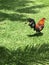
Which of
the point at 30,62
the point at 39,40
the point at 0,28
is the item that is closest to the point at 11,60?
the point at 30,62

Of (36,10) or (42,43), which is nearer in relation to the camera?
(42,43)

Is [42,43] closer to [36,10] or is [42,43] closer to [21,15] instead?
[21,15]

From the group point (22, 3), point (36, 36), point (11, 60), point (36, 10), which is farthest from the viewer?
point (22, 3)

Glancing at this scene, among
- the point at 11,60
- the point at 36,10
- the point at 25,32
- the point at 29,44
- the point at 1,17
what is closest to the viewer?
the point at 11,60

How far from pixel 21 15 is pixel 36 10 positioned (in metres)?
1.34

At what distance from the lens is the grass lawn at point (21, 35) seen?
7.00 meters

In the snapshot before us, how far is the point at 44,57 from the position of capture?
23.5 feet

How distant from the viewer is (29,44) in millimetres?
8555

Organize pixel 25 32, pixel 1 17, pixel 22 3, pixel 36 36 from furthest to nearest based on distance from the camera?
pixel 22 3 < pixel 1 17 < pixel 25 32 < pixel 36 36

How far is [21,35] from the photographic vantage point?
975 centimetres

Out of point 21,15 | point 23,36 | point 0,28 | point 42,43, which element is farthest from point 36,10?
point 42,43

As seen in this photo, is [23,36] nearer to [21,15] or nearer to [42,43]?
[42,43]

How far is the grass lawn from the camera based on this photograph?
700cm

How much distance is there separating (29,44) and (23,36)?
110cm
